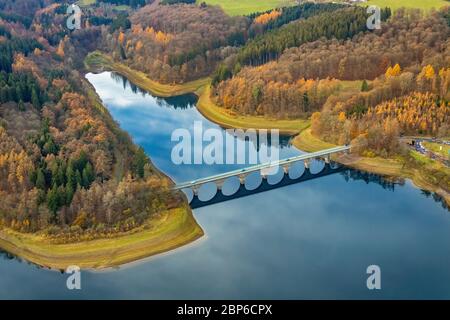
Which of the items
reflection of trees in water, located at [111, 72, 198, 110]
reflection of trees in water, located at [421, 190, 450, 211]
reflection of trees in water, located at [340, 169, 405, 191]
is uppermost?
reflection of trees in water, located at [421, 190, 450, 211]

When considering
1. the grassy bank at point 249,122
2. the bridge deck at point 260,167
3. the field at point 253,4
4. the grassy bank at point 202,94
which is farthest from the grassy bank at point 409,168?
the field at point 253,4

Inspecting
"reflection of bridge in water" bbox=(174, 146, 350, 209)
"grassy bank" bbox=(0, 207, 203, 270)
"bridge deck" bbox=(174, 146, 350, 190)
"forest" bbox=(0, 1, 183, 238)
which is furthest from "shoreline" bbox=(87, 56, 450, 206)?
"grassy bank" bbox=(0, 207, 203, 270)

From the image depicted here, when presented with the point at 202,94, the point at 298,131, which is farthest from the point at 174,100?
the point at 298,131

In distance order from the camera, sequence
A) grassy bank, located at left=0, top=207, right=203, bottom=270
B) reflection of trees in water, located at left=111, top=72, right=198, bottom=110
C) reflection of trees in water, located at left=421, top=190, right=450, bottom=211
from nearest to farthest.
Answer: grassy bank, located at left=0, top=207, right=203, bottom=270
reflection of trees in water, located at left=421, top=190, right=450, bottom=211
reflection of trees in water, located at left=111, top=72, right=198, bottom=110

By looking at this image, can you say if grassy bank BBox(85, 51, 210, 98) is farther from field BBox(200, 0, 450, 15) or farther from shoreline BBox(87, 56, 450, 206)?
field BBox(200, 0, 450, 15)

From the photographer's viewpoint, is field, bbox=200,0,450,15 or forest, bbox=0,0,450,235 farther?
field, bbox=200,0,450,15

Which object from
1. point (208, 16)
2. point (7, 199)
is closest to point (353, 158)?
point (7, 199)

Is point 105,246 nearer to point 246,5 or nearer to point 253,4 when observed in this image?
point 246,5
